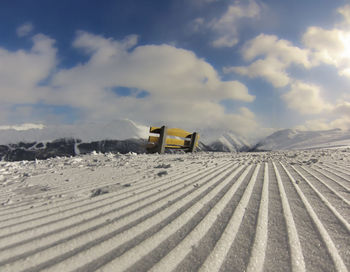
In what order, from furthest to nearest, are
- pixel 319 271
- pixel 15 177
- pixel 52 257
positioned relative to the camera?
pixel 15 177
pixel 52 257
pixel 319 271

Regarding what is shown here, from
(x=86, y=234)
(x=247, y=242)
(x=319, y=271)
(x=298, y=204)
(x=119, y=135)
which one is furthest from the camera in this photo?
(x=119, y=135)

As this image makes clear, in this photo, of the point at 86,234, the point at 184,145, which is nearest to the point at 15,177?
the point at 86,234

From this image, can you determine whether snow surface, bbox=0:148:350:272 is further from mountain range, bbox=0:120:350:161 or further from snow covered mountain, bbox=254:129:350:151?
mountain range, bbox=0:120:350:161

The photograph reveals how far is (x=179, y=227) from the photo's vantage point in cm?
156

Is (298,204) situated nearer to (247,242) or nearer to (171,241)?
(247,242)

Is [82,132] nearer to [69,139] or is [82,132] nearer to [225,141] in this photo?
[69,139]

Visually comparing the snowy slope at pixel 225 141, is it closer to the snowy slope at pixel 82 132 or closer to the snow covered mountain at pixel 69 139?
the snow covered mountain at pixel 69 139

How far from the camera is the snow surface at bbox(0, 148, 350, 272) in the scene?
1.16 metres

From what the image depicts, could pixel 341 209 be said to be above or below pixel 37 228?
above

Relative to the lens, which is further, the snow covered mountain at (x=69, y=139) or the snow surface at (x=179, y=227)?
the snow covered mountain at (x=69, y=139)

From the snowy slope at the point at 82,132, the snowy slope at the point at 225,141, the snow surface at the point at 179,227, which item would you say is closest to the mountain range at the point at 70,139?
the snowy slope at the point at 82,132

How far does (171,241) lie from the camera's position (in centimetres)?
136

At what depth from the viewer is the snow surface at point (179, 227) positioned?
1156 millimetres

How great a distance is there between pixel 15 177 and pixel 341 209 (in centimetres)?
543
